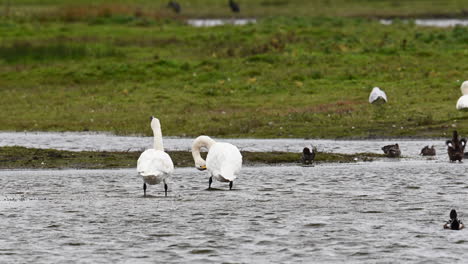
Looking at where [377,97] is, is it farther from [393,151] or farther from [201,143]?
[201,143]

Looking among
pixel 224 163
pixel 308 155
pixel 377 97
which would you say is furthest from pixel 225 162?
pixel 377 97

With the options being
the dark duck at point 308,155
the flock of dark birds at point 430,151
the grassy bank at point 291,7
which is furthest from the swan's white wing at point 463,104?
the grassy bank at point 291,7

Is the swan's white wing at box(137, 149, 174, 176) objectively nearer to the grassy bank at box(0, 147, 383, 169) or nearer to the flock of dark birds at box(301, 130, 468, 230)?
the grassy bank at box(0, 147, 383, 169)

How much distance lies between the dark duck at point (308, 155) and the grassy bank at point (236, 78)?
479 cm

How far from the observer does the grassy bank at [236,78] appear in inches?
1096

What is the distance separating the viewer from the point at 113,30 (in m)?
50.9

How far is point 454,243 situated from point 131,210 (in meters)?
5.14

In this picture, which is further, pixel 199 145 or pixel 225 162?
pixel 199 145

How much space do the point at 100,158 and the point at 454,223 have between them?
990cm

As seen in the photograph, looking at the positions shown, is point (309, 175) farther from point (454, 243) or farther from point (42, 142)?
point (42, 142)

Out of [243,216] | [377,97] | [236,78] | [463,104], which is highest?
[236,78]

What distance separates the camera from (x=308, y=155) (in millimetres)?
20594

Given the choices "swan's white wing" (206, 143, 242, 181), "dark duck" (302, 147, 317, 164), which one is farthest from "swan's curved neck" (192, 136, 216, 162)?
"dark duck" (302, 147, 317, 164)

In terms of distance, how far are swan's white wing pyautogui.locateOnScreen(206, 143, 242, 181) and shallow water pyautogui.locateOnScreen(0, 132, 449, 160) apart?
537 centimetres
